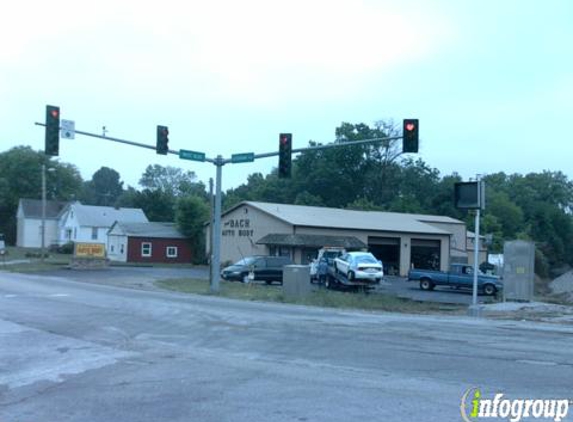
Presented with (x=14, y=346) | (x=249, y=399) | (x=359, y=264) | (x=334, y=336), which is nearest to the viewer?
(x=249, y=399)

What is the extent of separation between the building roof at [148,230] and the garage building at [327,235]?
12.1 m

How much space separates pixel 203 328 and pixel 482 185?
1081 cm

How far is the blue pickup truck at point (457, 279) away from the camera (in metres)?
40.5

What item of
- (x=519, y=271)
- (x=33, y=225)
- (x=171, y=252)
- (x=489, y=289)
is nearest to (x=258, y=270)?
(x=489, y=289)

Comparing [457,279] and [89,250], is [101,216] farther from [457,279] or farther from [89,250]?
[457,279]

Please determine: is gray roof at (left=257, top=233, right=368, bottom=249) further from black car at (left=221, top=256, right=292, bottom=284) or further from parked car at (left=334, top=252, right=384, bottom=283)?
parked car at (left=334, top=252, right=384, bottom=283)

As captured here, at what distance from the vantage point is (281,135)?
2741 centimetres

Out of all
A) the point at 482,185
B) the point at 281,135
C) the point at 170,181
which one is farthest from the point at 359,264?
the point at 170,181

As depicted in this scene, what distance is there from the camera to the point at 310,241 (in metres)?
53.6

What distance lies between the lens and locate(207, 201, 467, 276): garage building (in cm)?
5438

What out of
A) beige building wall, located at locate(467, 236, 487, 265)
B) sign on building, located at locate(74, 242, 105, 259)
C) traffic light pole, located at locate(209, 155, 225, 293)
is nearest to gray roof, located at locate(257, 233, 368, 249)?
sign on building, located at locate(74, 242, 105, 259)

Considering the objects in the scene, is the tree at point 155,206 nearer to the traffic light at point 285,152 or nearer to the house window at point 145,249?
the house window at point 145,249

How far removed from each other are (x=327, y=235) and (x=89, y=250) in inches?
701

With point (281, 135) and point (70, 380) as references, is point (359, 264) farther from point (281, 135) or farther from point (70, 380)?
point (70, 380)
